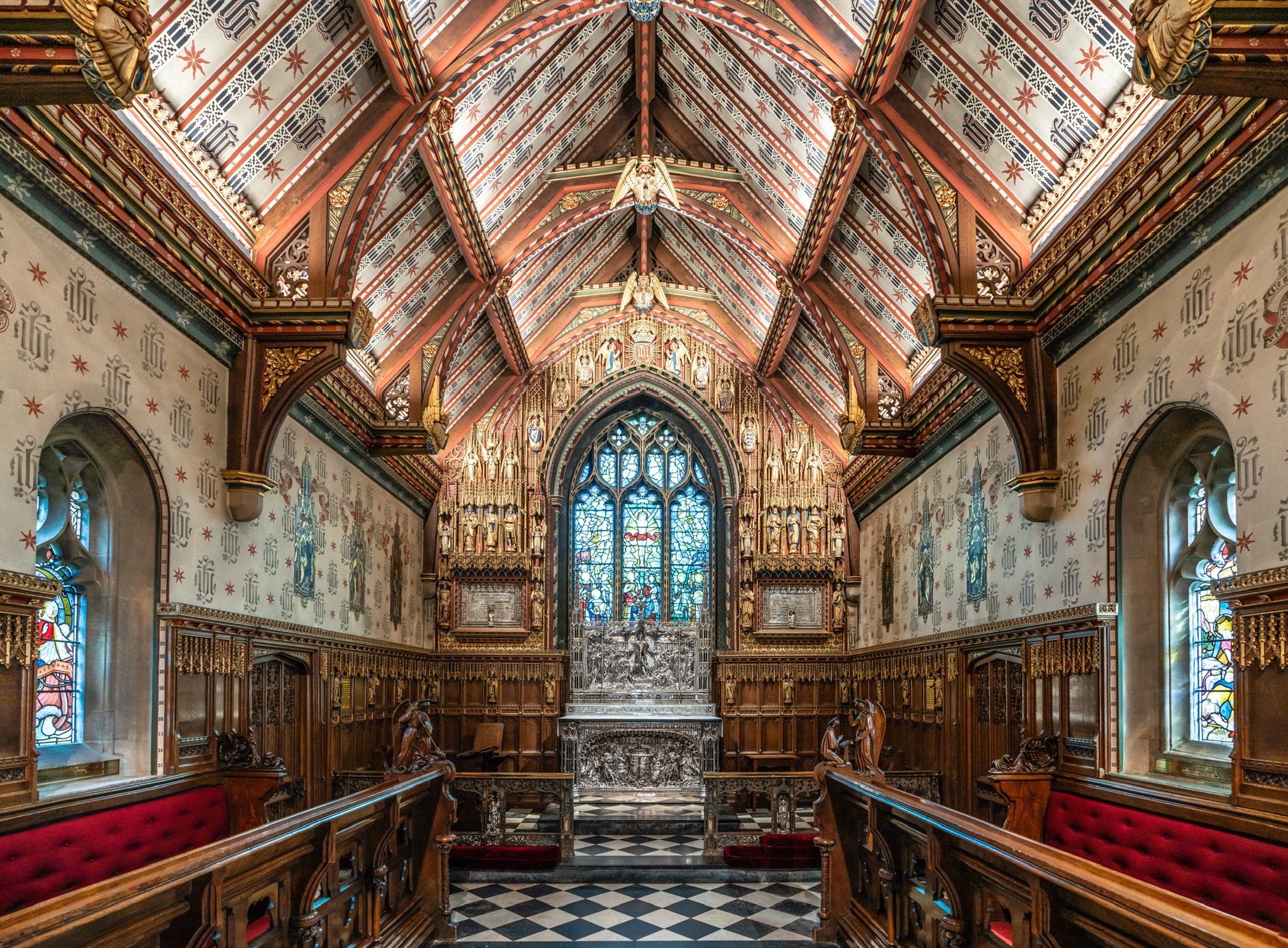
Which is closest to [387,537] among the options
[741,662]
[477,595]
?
[477,595]

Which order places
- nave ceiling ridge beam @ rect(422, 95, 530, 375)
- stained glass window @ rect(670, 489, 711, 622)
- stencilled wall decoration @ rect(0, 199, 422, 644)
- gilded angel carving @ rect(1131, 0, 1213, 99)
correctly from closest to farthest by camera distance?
gilded angel carving @ rect(1131, 0, 1213, 99) → stencilled wall decoration @ rect(0, 199, 422, 644) → nave ceiling ridge beam @ rect(422, 95, 530, 375) → stained glass window @ rect(670, 489, 711, 622)

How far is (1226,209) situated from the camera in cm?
638

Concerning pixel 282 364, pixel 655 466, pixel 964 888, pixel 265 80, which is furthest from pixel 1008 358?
pixel 655 466

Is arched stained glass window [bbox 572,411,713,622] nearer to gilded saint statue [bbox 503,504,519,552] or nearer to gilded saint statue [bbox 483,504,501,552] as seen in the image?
gilded saint statue [bbox 503,504,519,552]

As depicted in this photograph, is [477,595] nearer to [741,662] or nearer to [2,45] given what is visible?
[741,662]

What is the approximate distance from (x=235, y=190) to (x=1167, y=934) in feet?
28.1

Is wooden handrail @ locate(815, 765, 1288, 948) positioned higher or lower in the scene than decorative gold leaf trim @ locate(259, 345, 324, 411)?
lower

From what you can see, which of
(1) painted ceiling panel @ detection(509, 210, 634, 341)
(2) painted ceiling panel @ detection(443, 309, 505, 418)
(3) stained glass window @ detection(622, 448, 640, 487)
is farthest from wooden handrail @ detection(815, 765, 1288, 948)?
(3) stained glass window @ detection(622, 448, 640, 487)

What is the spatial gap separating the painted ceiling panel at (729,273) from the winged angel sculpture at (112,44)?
36.0 ft

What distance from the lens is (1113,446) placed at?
796cm

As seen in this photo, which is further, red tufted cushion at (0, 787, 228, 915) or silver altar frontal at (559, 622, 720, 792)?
silver altar frontal at (559, 622, 720, 792)

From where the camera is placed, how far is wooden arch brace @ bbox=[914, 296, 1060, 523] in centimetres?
916

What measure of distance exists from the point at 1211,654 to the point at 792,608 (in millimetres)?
11391

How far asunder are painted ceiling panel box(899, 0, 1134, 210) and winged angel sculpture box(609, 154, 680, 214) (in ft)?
14.9
